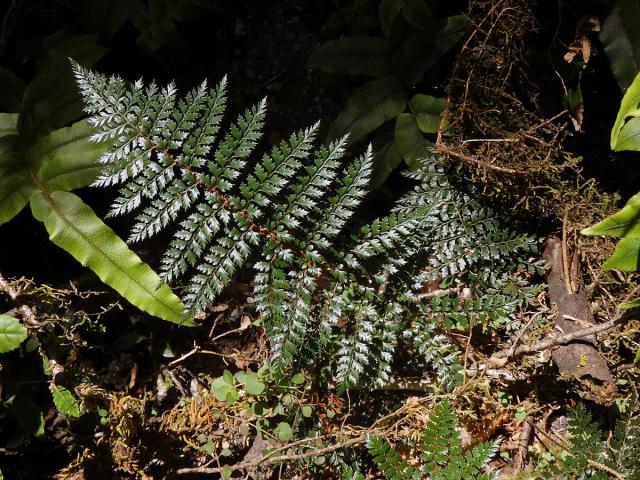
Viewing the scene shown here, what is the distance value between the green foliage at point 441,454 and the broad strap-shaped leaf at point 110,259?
121cm

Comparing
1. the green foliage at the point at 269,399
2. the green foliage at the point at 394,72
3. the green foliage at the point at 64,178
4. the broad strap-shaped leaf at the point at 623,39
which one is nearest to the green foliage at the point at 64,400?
the green foliage at the point at 64,178

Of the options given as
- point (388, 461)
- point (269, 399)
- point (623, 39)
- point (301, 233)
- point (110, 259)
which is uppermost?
point (623, 39)

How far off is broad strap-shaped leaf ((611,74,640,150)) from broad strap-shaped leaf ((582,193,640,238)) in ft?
0.88

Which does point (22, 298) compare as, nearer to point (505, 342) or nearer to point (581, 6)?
point (505, 342)

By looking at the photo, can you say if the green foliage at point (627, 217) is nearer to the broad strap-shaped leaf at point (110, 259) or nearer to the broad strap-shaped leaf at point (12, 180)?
the broad strap-shaped leaf at point (110, 259)

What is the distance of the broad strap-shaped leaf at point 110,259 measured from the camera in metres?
2.98

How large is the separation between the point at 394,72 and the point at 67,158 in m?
1.83

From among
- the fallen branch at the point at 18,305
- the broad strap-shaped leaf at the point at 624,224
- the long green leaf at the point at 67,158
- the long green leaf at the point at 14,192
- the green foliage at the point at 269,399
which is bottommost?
the green foliage at the point at 269,399

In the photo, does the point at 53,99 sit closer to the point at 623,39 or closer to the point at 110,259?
the point at 110,259

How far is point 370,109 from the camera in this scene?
3254mm

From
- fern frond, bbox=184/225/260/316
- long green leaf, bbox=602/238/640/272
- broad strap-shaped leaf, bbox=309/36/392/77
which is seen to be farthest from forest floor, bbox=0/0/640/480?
fern frond, bbox=184/225/260/316

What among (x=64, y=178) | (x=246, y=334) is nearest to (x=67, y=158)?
(x=64, y=178)

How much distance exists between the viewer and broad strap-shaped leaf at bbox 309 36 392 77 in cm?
332

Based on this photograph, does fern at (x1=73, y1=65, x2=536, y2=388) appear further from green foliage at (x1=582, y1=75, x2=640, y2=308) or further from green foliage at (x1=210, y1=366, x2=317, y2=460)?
green foliage at (x1=582, y1=75, x2=640, y2=308)
